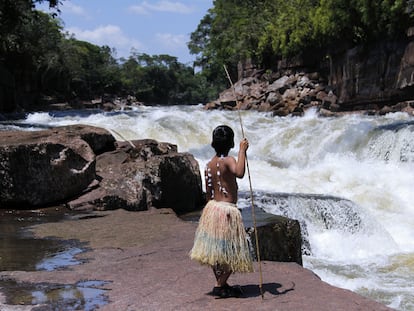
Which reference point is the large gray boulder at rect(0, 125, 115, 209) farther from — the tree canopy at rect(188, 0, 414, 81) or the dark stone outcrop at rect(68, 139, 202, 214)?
the tree canopy at rect(188, 0, 414, 81)

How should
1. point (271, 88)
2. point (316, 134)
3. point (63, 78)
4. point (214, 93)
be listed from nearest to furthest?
point (316, 134), point (271, 88), point (63, 78), point (214, 93)

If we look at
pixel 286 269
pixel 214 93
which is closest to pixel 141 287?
pixel 286 269

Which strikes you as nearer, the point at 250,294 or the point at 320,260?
the point at 250,294

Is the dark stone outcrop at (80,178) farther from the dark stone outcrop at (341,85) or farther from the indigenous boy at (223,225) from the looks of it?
the dark stone outcrop at (341,85)

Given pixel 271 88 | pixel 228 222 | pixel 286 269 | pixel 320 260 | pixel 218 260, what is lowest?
pixel 320 260

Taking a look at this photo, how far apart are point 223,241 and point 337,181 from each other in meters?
12.3

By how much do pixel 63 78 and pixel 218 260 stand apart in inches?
1735

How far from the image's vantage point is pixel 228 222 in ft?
13.9

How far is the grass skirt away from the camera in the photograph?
4.21 meters

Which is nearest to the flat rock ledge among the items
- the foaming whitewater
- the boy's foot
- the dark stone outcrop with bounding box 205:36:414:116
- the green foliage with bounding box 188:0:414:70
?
the boy's foot

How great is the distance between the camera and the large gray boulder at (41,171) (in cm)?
904

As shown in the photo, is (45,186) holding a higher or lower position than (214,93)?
lower

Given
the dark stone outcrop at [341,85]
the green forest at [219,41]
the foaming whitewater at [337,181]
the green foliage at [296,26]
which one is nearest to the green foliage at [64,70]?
the green forest at [219,41]

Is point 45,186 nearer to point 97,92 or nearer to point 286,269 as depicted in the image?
point 286,269
